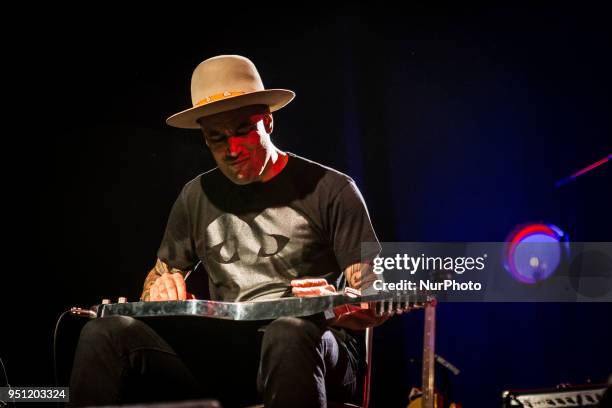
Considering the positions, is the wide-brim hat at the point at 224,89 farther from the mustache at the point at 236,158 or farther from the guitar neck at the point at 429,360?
the guitar neck at the point at 429,360

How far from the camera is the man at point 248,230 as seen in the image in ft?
6.98

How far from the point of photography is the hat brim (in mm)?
2633

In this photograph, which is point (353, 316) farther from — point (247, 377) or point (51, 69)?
point (51, 69)

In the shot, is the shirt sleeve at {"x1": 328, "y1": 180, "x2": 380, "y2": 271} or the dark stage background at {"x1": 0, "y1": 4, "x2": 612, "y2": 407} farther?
the dark stage background at {"x1": 0, "y1": 4, "x2": 612, "y2": 407}

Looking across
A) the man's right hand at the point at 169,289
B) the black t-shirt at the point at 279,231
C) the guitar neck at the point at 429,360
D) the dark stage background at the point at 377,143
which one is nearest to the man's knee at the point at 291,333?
the guitar neck at the point at 429,360

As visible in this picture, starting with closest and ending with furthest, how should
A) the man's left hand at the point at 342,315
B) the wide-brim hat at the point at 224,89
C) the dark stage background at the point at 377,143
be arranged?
the man's left hand at the point at 342,315, the wide-brim hat at the point at 224,89, the dark stage background at the point at 377,143

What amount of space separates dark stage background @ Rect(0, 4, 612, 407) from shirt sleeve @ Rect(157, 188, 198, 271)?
2.92 ft

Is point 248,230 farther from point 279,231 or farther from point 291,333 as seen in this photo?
point 291,333

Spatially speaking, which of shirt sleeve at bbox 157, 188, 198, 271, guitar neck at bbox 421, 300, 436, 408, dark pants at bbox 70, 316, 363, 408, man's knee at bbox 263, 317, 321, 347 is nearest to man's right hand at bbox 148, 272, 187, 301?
dark pants at bbox 70, 316, 363, 408

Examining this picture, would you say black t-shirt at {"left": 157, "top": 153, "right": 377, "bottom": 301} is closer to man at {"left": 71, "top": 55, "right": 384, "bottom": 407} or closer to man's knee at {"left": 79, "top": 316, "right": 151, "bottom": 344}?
man at {"left": 71, "top": 55, "right": 384, "bottom": 407}

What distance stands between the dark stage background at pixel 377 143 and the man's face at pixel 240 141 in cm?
98

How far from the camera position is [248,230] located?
2652 millimetres

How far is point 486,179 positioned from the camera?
3.99 metres

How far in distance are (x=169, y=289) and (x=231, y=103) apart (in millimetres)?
792
